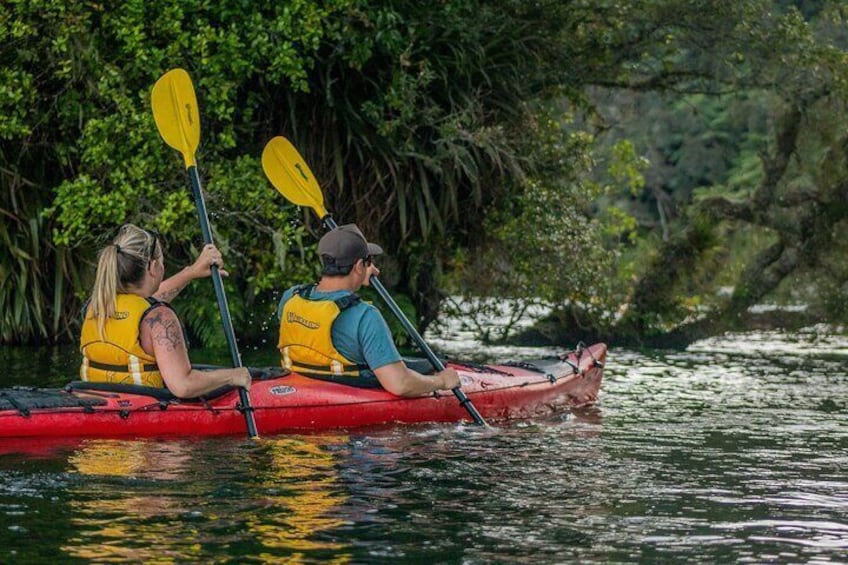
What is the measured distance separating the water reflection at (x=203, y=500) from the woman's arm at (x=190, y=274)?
0.87m

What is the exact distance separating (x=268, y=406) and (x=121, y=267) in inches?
41.1

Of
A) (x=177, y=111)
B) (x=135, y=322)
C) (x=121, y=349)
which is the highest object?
(x=177, y=111)

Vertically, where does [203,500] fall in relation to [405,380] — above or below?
below

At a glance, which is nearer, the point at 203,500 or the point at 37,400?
the point at 203,500

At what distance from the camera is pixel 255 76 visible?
1109 centimetres

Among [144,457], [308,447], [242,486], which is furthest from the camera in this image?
[308,447]

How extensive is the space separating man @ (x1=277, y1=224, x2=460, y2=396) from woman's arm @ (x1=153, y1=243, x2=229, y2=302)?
417mm

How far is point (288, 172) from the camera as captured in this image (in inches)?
369

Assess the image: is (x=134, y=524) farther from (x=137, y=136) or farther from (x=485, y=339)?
(x=485, y=339)

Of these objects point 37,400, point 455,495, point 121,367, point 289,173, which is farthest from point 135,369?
point 289,173

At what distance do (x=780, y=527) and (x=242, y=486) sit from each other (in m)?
2.03

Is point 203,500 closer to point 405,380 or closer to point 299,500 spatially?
point 299,500

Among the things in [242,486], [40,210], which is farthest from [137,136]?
[242,486]

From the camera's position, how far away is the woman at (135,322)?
257 inches
